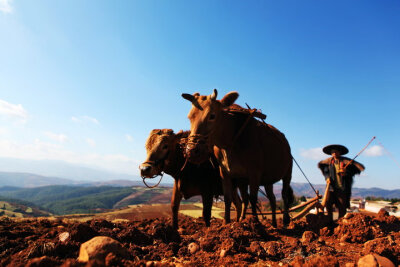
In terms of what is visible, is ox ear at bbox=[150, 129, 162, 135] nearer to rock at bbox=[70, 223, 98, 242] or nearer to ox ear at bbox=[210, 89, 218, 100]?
ox ear at bbox=[210, 89, 218, 100]

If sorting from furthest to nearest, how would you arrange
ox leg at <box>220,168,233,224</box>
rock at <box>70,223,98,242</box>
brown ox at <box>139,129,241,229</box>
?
brown ox at <box>139,129,241,229</box>, ox leg at <box>220,168,233,224</box>, rock at <box>70,223,98,242</box>

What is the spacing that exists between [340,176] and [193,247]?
6.84 meters

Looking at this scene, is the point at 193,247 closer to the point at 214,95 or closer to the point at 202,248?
the point at 202,248

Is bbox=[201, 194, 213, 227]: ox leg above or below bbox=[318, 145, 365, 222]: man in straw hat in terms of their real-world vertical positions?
below

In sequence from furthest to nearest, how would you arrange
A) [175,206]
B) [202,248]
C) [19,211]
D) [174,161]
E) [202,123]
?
[19,211] < [174,161] < [175,206] < [202,123] < [202,248]

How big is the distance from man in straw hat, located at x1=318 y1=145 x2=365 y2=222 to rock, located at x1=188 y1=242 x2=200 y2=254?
6330 millimetres

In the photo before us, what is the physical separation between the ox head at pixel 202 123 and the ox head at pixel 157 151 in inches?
52.3

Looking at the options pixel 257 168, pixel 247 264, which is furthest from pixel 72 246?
pixel 257 168

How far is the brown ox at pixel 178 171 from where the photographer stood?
6199mm

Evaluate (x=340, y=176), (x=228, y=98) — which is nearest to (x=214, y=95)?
(x=228, y=98)

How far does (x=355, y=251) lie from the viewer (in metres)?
3.80

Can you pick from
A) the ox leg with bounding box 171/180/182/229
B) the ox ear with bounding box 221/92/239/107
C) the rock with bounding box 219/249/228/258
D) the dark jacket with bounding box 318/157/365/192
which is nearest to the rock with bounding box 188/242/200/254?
the rock with bounding box 219/249/228/258

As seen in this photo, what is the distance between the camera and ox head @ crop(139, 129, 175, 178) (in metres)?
5.65

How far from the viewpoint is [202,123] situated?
4.95 m
